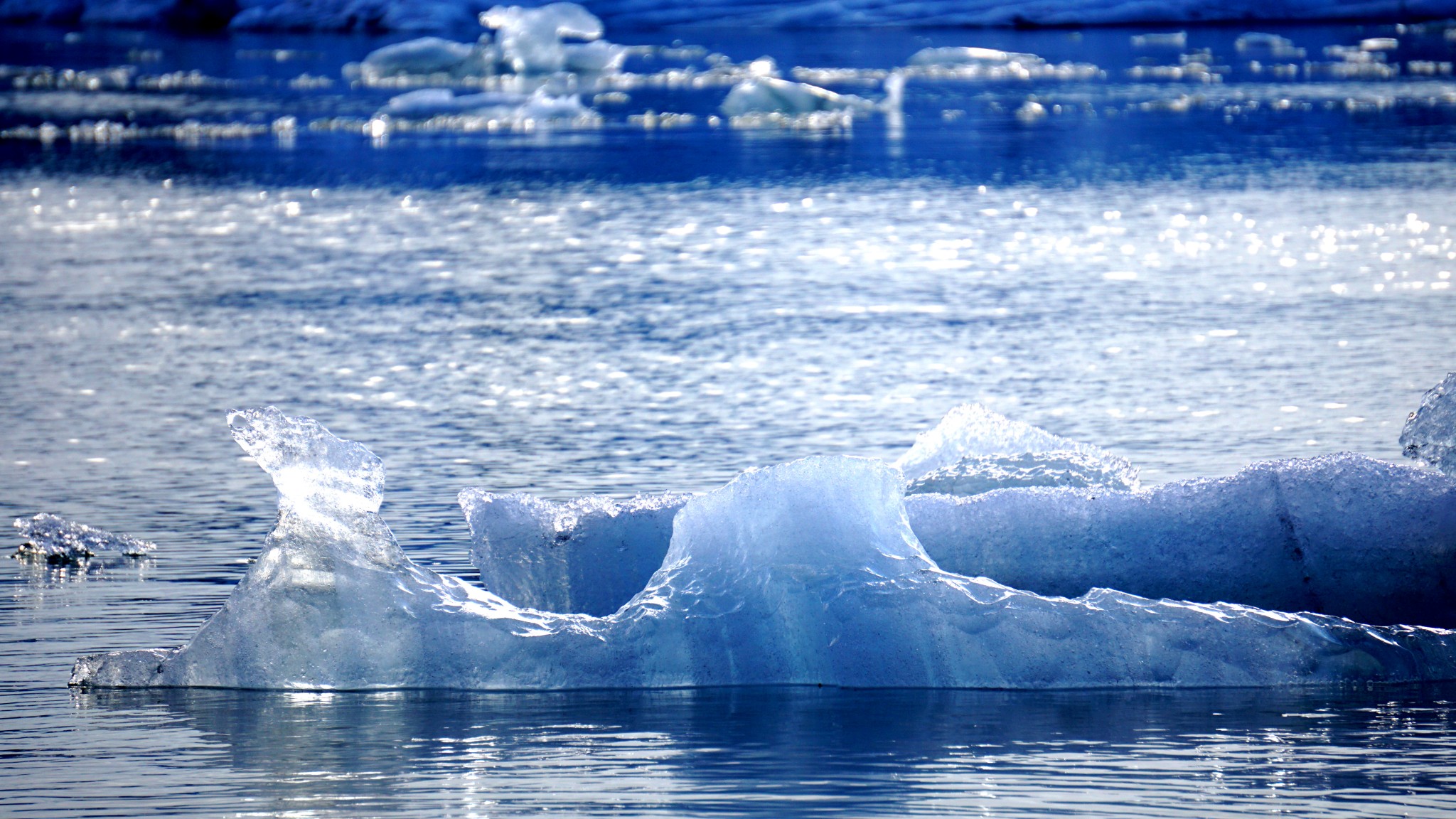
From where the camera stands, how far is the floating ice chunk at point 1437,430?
4.68 m

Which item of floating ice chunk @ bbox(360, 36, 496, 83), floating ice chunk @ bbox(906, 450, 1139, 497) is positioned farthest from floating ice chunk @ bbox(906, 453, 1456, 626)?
floating ice chunk @ bbox(360, 36, 496, 83)

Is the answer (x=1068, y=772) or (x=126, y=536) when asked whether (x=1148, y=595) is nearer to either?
(x=1068, y=772)

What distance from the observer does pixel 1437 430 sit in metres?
4.70

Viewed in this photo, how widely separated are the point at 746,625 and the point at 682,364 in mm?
4637

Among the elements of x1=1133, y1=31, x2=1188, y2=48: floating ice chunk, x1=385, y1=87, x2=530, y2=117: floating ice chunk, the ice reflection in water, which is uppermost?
x1=1133, y1=31, x2=1188, y2=48: floating ice chunk

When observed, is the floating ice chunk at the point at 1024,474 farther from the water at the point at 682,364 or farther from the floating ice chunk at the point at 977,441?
the water at the point at 682,364

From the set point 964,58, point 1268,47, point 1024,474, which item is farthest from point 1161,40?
point 1024,474

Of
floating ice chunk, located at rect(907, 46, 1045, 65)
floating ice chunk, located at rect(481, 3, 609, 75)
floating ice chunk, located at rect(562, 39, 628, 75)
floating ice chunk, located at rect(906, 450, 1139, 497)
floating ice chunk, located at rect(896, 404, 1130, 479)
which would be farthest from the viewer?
floating ice chunk, located at rect(907, 46, 1045, 65)

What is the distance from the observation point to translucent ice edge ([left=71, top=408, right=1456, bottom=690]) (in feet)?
13.2

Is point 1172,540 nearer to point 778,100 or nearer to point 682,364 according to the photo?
point 682,364

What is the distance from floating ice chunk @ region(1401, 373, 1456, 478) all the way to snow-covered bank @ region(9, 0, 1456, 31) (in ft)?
115

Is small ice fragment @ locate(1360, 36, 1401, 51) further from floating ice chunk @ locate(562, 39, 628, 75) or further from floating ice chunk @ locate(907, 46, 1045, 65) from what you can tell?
floating ice chunk @ locate(562, 39, 628, 75)

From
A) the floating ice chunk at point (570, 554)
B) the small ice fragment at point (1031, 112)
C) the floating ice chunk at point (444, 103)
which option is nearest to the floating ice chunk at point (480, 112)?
the floating ice chunk at point (444, 103)

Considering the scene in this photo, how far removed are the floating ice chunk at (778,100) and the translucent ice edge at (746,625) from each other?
19.0 metres
